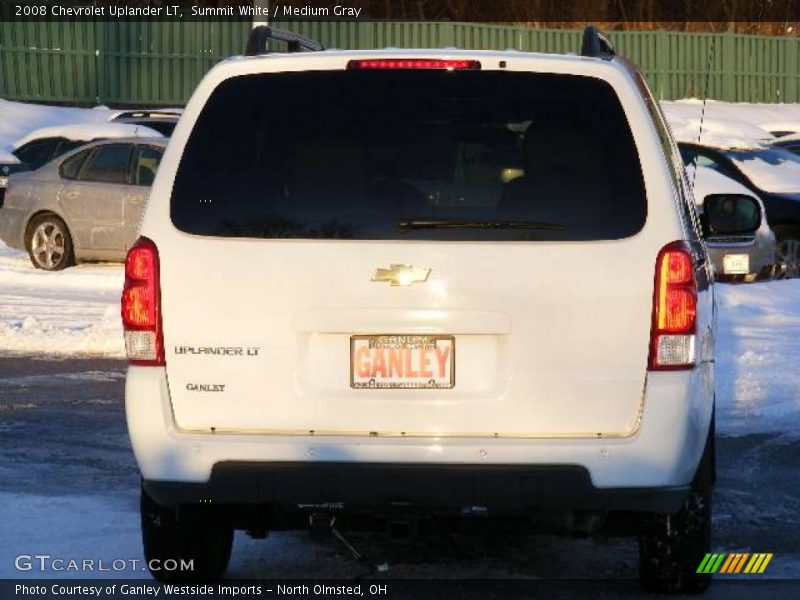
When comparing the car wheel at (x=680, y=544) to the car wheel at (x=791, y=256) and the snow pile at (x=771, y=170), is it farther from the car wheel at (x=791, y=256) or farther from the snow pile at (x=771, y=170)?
the snow pile at (x=771, y=170)

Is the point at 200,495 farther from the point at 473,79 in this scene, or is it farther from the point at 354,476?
the point at 473,79

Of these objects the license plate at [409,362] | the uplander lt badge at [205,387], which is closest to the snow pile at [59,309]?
the uplander lt badge at [205,387]

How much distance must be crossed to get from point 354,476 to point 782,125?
3158 centimetres

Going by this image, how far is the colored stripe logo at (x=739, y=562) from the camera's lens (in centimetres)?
686

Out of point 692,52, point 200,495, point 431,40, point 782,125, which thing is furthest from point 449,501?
point 692,52

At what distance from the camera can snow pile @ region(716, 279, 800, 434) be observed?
10734mm

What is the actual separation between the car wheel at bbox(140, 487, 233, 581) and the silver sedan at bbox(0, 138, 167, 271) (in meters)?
13.9

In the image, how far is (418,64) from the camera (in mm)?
5906

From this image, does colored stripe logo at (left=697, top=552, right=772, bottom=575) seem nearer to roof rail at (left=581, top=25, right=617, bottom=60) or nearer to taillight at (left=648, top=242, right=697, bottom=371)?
taillight at (left=648, top=242, right=697, bottom=371)

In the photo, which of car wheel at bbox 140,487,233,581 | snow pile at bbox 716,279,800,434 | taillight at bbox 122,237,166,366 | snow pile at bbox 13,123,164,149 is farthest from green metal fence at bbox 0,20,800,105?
taillight at bbox 122,237,166,366

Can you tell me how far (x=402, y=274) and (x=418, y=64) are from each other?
0.71 m

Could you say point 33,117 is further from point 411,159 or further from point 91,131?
point 411,159

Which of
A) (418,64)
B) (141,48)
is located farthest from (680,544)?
(141,48)

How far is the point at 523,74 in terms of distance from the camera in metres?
5.87
